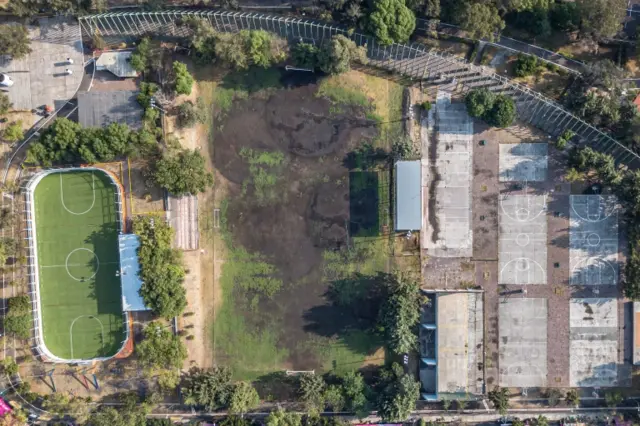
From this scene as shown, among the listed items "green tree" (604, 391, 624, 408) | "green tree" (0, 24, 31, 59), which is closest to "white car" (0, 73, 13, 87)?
"green tree" (0, 24, 31, 59)

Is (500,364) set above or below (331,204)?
below

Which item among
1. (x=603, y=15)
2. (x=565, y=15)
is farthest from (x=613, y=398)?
(x=565, y=15)

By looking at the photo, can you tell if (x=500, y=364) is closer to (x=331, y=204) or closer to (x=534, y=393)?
(x=534, y=393)

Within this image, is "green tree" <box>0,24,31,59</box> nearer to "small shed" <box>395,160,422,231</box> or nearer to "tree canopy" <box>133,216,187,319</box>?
"tree canopy" <box>133,216,187,319</box>

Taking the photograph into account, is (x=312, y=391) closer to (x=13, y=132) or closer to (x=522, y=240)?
(x=522, y=240)

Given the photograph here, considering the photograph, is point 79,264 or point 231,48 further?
point 79,264

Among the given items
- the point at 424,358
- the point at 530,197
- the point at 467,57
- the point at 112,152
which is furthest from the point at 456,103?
the point at 112,152
